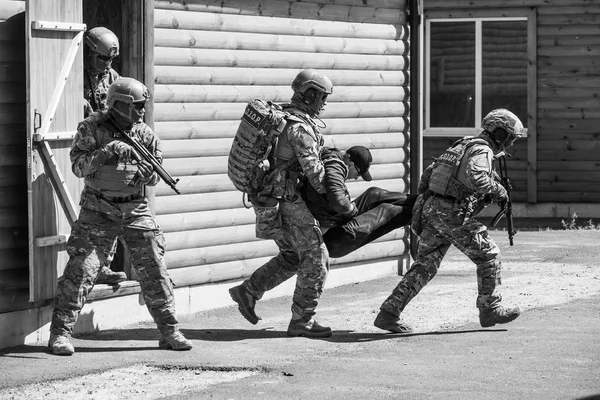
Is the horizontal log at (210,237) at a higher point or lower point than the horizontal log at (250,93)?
lower

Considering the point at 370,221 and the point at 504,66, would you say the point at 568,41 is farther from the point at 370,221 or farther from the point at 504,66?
the point at 370,221

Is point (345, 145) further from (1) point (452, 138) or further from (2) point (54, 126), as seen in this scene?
(1) point (452, 138)

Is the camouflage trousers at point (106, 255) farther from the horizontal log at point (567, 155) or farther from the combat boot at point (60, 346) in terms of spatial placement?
the horizontal log at point (567, 155)

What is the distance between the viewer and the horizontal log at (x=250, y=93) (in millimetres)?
10328

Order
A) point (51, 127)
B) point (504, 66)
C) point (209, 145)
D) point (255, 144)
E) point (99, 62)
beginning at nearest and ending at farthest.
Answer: point (51, 127) → point (255, 144) → point (99, 62) → point (209, 145) → point (504, 66)

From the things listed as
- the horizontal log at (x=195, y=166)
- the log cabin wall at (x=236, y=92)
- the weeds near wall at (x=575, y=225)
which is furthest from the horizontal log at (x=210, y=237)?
the weeds near wall at (x=575, y=225)

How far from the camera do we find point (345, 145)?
39.9 feet

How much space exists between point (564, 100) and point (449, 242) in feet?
29.2

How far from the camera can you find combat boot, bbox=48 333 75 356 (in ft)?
28.1

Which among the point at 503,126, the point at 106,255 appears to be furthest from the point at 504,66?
the point at 106,255

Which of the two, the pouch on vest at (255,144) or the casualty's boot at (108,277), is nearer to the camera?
the pouch on vest at (255,144)

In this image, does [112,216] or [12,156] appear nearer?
[112,216]

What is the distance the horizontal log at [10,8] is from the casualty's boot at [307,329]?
3032 mm

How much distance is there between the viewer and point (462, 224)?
376 inches
